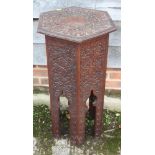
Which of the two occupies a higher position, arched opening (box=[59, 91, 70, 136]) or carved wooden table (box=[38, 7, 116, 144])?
carved wooden table (box=[38, 7, 116, 144])

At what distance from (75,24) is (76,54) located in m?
0.25

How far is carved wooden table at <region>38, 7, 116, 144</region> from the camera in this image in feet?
9.10

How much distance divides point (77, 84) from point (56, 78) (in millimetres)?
189

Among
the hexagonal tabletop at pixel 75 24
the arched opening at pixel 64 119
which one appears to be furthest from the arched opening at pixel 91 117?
the hexagonal tabletop at pixel 75 24

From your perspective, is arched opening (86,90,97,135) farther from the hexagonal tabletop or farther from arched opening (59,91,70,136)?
the hexagonal tabletop

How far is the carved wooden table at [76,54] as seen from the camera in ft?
9.10

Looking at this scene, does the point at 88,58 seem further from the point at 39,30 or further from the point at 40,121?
the point at 40,121

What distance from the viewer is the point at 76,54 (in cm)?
277

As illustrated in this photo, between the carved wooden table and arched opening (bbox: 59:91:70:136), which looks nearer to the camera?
the carved wooden table

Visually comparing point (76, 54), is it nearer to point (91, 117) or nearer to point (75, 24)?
point (75, 24)

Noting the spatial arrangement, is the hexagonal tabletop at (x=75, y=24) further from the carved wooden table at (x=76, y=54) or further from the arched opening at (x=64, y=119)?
the arched opening at (x=64, y=119)

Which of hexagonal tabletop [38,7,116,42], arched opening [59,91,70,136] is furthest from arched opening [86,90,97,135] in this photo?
hexagonal tabletop [38,7,116,42]
